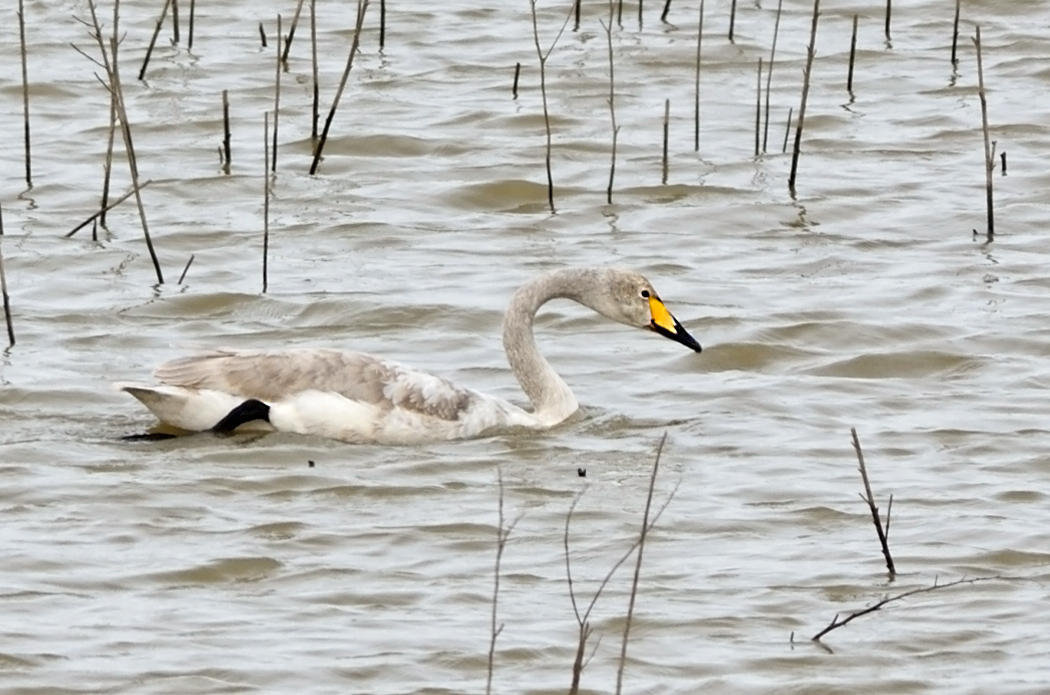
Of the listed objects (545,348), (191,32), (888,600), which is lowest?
(545,348)

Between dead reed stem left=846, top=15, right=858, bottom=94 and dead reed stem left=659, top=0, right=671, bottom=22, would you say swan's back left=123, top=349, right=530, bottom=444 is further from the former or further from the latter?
dead reed stem left=659, top=0, right=671, bottom=22

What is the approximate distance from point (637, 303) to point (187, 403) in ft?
6.20

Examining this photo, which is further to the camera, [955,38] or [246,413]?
[955,38]

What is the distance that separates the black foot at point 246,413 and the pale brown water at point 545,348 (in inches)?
4.6

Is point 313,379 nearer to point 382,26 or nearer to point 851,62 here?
point 851,62

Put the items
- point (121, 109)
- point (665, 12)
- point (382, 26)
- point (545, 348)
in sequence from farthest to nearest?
point (665, 12) → point (382, 26) → point (545, 348) → point (121, 109)

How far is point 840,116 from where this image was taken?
14.8m

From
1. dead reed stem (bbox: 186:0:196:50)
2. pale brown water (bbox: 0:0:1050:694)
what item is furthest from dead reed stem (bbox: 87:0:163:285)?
dead reed stem (bbox: 186:0:196:50)

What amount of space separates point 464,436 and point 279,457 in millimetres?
784

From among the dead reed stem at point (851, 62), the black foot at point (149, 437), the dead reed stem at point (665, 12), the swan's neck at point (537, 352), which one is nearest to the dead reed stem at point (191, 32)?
the dead reed stem at point (665, 12)

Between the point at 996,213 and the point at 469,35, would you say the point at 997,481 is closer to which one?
the point at 996,213

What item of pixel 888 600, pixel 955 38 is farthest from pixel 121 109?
pixel 955 38

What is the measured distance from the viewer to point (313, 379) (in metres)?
8.96

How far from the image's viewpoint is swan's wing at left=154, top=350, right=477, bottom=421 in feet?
29.4
